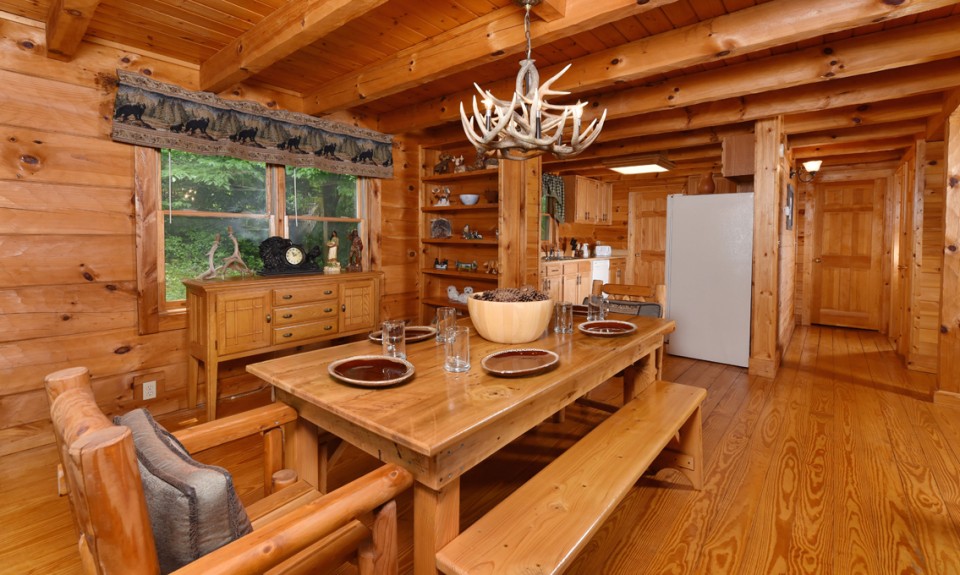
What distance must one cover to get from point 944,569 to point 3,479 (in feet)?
13.2

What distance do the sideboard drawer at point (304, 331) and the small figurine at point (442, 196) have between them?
5.98ft

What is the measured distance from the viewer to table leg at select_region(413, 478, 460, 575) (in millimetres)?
1280

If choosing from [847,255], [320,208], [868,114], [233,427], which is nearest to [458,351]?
[233,427]

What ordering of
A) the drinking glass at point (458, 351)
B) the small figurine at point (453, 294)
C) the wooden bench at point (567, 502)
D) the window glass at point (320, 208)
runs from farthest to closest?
the small figurine at point (453, 294)
the window glass at point (320, 208)
the drinking glass at point (458, 351)
the wooden bench at point (567, 502)

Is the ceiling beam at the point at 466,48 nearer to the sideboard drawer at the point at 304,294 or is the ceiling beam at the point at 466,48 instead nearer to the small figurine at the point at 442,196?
the sideboard drawer at the point at 304,294

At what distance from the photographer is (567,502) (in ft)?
4.66

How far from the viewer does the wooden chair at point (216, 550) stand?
79 cm

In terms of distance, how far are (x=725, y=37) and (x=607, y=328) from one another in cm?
163

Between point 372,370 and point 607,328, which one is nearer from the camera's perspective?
point 372,370

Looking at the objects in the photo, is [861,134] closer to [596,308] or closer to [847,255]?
[847,255]

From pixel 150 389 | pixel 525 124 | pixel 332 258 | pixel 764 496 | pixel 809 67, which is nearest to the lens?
pixel 525 124

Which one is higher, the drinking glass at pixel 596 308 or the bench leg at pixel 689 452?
the drinking glass at pixel 596 308

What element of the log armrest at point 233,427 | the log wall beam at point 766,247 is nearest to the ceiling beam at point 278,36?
the log armrest at point 233,427

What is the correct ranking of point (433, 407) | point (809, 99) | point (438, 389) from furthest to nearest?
point (809, 99) < point (438, 389) < point (433, 407)
